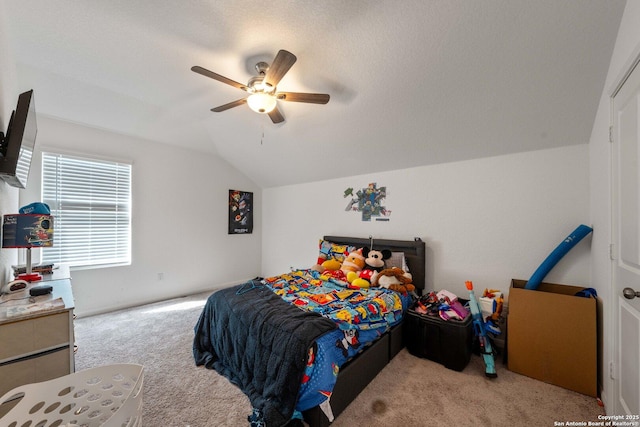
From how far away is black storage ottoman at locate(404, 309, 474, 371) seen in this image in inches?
81.7

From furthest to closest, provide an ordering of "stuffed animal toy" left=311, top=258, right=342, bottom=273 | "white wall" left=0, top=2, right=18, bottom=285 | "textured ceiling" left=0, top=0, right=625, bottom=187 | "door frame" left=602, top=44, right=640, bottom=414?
1. "stuffed animal toy" left=311, top=258, right=342, bottom=273
2. "white wall" left=0, top=2, right=18, bottom=285
3. "textured ceiling" left=0, top=0, right=625, bottom=187
4. "door frame" left=602, top=44, right=640, bottom=414

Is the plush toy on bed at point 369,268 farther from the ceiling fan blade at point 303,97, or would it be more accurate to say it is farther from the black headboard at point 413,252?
the ceiling fan blade at point 303,97

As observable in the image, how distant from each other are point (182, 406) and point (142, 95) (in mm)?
3245

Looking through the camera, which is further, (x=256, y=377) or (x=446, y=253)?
(x=446, y=253)

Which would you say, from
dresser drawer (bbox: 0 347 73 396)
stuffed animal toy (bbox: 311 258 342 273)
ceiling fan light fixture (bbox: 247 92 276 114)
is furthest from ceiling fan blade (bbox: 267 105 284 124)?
dresser drawer (bbox: 0 347 73 396)

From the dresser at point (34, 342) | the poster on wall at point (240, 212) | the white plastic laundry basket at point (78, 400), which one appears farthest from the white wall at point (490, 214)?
the dresser at point (34, 342)

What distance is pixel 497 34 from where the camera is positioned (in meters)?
1.59

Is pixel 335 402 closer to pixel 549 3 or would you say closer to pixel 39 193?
pixel 549 3

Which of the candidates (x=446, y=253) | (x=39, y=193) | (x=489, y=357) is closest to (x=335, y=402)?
(x=489, y=357)

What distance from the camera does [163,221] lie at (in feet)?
12.6

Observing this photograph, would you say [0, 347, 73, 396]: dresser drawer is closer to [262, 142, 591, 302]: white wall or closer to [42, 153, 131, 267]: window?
[42, 153, 131, 267]: window

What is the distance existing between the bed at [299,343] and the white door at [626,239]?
1.35 meters

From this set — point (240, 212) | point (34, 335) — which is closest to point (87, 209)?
point (240, 212)

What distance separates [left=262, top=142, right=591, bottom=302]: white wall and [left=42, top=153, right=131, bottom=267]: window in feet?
10.9
